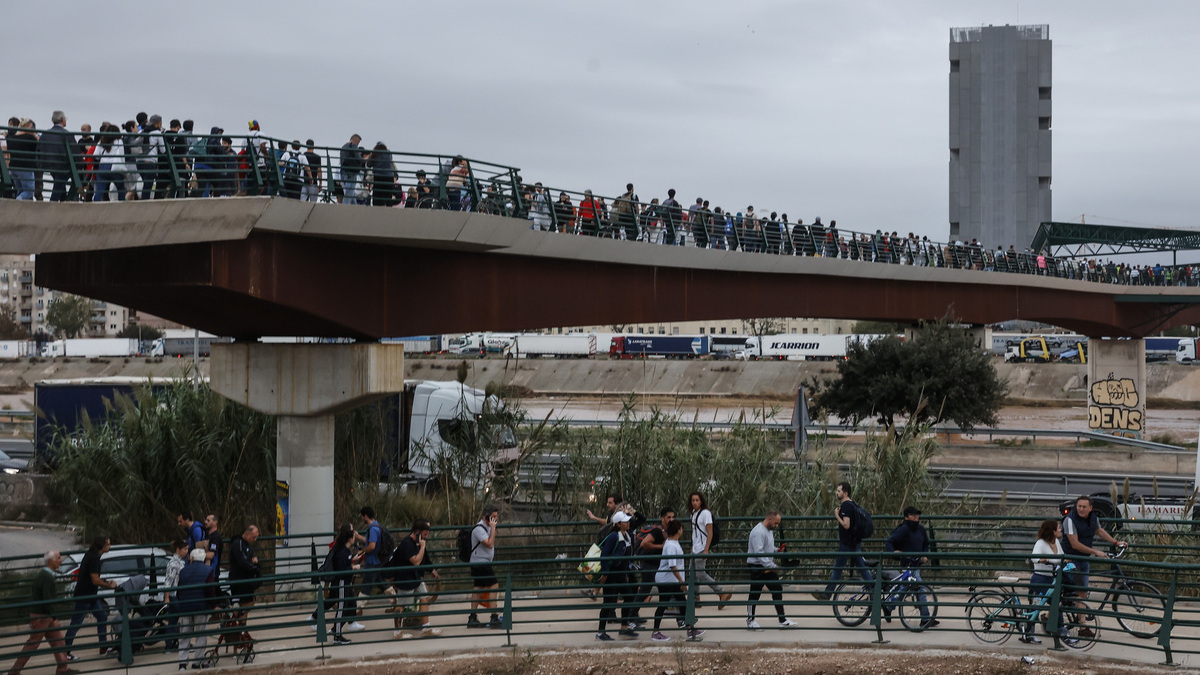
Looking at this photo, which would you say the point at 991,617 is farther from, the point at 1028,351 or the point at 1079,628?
the point at 1028,351

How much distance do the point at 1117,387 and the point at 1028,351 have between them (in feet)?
138

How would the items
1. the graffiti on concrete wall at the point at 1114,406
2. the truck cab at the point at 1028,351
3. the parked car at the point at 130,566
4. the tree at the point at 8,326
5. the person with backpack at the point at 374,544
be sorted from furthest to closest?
the tree at the point at 8,326
the truck cab at the point at 1028,351
the graffiti on concrete wall at the point at 1114,406
the parked car at the point at 130,566
the person with backpack at the point at 374,544

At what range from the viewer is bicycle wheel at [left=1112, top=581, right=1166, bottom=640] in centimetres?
1270

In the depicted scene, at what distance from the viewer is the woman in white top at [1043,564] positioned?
13.2 metres

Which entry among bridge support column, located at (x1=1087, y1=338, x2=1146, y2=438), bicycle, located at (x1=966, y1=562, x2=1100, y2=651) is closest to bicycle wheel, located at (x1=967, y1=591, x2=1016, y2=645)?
bicycle, located at (x1=966, y1=562, x2=1100, y2=651)

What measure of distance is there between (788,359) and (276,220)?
269 feet

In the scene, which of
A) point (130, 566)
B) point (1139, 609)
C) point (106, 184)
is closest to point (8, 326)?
point (106, 184)

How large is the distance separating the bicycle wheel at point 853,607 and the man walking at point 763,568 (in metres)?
0.60

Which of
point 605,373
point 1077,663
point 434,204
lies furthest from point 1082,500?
point 605,373

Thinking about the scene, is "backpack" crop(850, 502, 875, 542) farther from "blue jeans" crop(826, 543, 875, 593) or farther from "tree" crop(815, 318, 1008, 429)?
"tree" crop(815, 318, 1008, 429)

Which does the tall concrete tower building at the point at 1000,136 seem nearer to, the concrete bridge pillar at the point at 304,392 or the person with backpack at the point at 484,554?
the concrete bridge pillar at the point at 304,392

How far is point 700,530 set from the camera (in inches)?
575

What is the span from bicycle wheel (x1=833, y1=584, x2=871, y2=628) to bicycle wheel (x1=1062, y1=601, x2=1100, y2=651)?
2266 mm

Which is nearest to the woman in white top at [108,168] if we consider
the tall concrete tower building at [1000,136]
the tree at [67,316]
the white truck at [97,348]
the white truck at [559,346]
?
the white truck at [559,346]
